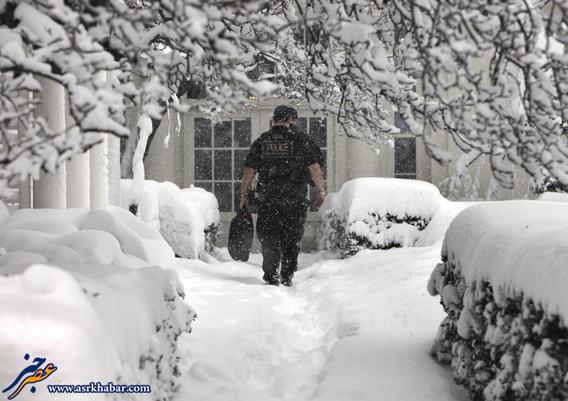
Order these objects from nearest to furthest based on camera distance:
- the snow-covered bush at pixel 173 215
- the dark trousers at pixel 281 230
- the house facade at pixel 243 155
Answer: the dark trousers at pixel 281 230
the snow-covered bush at pixel 173 215
the house facade at pixel 243 155

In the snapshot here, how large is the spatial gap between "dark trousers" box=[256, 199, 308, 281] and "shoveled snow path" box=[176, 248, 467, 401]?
0.27m

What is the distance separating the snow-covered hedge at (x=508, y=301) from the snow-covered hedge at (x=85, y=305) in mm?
1402

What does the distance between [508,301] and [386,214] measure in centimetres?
660

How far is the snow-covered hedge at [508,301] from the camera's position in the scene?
2.56m

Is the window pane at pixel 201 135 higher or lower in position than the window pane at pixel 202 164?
higher

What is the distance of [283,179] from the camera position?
22.9 ft

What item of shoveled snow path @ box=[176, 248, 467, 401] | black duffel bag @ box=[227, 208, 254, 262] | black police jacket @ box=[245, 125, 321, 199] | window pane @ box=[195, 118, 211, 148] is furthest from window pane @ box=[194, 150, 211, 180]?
black police jacket @ box=[245, 125, 321, 199]

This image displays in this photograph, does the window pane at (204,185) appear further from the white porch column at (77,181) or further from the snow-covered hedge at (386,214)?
the white porch column at (77,181)

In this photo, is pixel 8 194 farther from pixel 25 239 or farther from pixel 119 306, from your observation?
pixel 25 239

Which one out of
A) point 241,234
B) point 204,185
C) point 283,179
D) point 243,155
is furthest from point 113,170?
point 243,155

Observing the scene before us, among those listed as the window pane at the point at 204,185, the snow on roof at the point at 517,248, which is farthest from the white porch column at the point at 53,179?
the window pane at the point at 204,185

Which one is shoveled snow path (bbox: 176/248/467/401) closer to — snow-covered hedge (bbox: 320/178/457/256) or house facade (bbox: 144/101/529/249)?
snow-covered hedge (bbox: 320/178/457/256)

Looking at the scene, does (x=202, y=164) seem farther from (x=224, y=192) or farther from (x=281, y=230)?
(x=281, y=230)

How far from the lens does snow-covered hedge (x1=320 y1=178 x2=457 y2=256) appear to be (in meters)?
9.46
